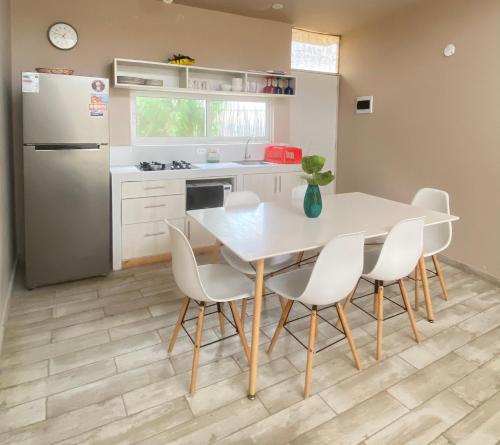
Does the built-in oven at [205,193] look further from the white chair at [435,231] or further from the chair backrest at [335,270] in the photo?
the chair backrest at [335,270]

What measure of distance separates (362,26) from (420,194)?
260 cm

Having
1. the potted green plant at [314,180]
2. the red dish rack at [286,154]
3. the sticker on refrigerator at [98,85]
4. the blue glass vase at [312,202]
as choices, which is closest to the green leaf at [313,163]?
the potted green plant at [314,180]

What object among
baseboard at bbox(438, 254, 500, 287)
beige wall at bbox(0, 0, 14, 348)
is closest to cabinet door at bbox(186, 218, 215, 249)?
beige wall at bbox(0, 0, 14, 348)

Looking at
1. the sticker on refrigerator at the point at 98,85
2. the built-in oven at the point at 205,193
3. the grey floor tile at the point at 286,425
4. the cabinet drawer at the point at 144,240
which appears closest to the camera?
Answer: the grey floor tile at the point at 286,425

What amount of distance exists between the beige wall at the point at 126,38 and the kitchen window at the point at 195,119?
207 mm

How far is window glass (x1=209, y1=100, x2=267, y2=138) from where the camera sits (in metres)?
4.63

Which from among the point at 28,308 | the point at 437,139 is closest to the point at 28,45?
the point at 28,308

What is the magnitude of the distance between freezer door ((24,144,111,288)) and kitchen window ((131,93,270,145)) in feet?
3.40

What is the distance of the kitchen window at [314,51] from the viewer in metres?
5.01

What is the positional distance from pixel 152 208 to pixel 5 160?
4.11ft

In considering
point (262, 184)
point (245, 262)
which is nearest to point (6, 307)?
point (245, 262)

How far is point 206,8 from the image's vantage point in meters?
4.22

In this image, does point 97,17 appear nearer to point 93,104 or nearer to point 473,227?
point 93,104

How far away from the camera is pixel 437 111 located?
156 inches
